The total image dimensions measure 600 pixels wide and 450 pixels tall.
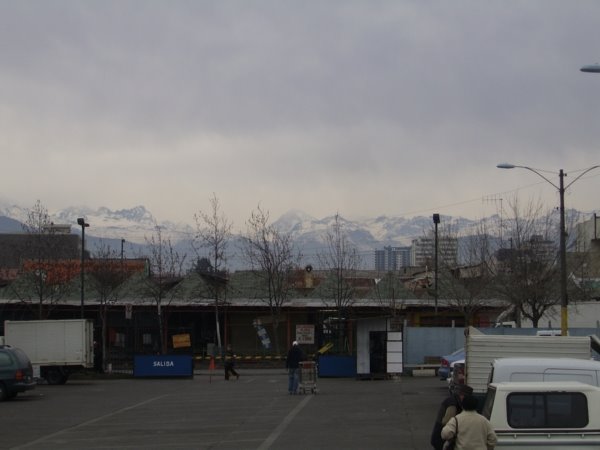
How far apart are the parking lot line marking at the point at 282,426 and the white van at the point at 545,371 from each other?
5601mm

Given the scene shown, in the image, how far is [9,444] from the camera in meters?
18.6

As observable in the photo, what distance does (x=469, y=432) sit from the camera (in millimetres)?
10016

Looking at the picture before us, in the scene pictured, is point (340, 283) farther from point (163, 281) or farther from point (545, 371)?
point (545, 371)

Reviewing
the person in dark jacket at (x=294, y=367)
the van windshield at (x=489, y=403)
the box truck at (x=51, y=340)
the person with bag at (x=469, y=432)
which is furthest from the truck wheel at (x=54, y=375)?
the person with bag at (x=469, y=432)

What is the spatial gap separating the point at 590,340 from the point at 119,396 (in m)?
18.1

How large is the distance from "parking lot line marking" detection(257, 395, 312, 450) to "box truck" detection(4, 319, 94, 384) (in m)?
12.7

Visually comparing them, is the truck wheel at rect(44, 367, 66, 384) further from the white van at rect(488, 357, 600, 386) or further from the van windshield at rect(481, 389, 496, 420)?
the van windshield at rect(481, 389, 496, 420)

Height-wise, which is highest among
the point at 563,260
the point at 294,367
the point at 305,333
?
the point at 563,260

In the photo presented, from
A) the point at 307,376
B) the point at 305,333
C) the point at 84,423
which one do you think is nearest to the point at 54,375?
the point at 307,376

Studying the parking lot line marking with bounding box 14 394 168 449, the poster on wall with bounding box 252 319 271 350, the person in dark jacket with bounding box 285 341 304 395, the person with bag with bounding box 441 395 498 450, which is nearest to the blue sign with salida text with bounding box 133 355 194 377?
the parking lot line marking with bounding box 14 394 168 449

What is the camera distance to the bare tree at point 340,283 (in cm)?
4978

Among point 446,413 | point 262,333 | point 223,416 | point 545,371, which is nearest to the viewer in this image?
point 446,413

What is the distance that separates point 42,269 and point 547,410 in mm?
41226

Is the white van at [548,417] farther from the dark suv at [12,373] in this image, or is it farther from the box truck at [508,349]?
the dark suv at [12,373]
